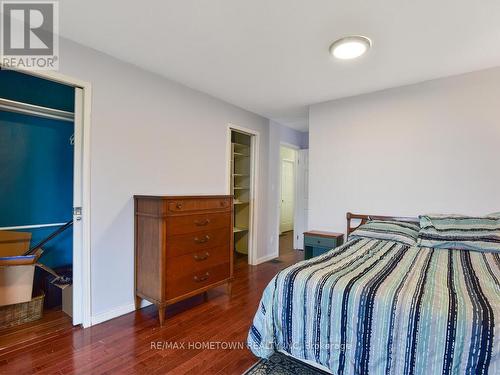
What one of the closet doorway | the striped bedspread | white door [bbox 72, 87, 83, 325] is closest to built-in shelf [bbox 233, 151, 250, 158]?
the closet doorway

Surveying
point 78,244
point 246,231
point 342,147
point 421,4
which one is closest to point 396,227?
point 342,147

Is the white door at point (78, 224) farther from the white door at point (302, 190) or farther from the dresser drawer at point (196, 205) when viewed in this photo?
the white door at point (302, 190)

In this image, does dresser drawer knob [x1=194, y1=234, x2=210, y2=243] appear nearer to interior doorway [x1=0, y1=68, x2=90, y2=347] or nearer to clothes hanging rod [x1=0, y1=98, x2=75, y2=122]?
interior doorway [x1=0, y1=68, x2=90, y2=347]

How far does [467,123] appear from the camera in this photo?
2.60 meters

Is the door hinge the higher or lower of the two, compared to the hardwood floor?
higher

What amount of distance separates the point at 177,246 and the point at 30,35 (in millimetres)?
1975

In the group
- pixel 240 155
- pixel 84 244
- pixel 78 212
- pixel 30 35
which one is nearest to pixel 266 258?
pixel 240 155

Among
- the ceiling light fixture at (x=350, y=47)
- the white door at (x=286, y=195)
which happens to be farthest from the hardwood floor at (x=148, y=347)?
the white door at (x=286, y=195)

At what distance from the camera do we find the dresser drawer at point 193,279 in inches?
90.1

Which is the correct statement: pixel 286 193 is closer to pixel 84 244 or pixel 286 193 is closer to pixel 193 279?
pixel 193 279

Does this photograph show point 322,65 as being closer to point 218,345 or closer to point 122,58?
point 122,58

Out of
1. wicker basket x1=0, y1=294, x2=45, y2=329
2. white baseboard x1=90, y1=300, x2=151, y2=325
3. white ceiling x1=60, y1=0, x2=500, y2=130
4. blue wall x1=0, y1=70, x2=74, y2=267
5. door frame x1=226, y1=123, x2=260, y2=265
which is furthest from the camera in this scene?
door frame x1=226, y1=123, x2=260, y2=265

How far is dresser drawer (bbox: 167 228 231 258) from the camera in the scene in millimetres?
2285

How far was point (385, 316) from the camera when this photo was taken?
122 cm
